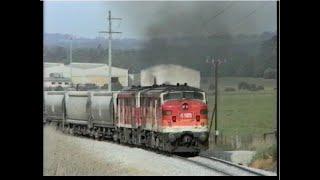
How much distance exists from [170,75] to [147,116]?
0.70m

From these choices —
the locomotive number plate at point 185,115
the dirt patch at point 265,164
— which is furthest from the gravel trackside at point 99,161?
the locomotive number plate at point 185,115

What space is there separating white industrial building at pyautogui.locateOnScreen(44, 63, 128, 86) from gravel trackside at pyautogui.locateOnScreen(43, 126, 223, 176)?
0.75 m

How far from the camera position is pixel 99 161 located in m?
9.59

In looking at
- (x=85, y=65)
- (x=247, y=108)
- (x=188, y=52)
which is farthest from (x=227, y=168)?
(x=85, y=65)

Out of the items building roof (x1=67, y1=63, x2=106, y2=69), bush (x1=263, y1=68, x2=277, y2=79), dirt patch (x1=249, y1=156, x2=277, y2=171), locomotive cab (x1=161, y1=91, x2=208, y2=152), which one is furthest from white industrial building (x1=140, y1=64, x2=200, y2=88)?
dirt patch (x1=249, y1=156, x2=277, y2=171)

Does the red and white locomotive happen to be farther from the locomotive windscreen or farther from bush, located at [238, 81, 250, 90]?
bush, located at [238, 81, 250, 90]

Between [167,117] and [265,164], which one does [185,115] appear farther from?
[265,164]

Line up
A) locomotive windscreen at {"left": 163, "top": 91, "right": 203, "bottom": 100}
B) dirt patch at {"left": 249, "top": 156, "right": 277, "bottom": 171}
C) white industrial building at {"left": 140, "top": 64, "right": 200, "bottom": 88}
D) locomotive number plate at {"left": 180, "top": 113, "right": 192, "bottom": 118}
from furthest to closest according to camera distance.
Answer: locomotive number plate at {"left": 180, "top": 113, "right": 192, "bottom": 118} < locomotive windscreen at {"left": 163, "top": 91, "right": 203, "bottom": 100} < white industrial building at {"left": 140, "top": 64, "right": 200, "bottom": 88} < dirt patch at {"left": 249, "top": 156, "right": 277, "bottom": 171}

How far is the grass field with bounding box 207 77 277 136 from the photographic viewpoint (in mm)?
9438

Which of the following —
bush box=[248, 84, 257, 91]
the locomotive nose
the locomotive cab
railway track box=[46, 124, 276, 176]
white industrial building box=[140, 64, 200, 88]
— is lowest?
railway track box=[46, 124, 276, 176]

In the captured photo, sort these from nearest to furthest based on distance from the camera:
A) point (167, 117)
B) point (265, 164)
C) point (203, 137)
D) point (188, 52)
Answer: point (265, 164) < point (188, 52) < point (203, 137) < point (167, 117)

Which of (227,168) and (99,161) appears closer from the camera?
(227,168)

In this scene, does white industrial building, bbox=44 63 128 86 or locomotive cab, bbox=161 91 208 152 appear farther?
locomotive cab, bbox=161 91 208 152

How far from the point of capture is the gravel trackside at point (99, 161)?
9.46m
